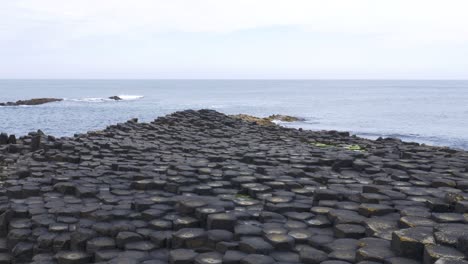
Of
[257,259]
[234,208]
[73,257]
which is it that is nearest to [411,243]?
[257,259]

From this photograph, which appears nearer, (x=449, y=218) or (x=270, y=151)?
(x=449, y=218)

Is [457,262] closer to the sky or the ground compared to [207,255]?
closer to the sky

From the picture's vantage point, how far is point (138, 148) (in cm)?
1296

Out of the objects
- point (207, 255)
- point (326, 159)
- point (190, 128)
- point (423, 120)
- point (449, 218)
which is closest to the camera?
point (207, 255)

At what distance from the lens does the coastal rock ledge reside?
18.4 ft

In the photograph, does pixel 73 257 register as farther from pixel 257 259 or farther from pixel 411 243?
pixel 411 243

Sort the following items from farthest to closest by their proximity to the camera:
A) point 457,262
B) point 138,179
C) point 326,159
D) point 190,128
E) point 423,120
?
point 423,120 → point 190,128 → point 326,159 → point 138,179 → point 457,262

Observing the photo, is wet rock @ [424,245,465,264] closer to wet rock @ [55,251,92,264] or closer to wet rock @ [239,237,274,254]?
wet rock @ [239,237,274,254]

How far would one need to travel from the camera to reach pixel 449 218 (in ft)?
20.3

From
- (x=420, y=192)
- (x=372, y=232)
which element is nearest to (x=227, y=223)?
(x=372, y=232)

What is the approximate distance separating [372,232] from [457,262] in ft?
4.78

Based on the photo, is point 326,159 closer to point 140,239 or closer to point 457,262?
point 140,239

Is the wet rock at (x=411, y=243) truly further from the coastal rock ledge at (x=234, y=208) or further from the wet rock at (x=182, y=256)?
the wet rock at (x=182, y=256)

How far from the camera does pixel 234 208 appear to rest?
290 inches
